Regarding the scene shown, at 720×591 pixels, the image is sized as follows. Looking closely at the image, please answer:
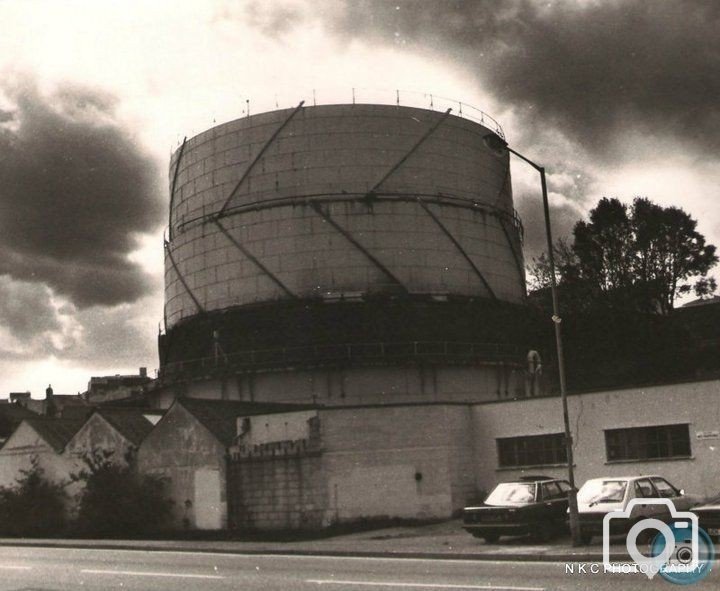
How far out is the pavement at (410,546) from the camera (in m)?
16.0

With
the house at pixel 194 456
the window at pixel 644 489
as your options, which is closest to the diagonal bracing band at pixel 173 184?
the house at pixel 194 456

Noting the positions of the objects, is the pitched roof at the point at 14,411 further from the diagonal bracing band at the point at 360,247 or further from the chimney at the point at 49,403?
the diagonal bracing band at the point at 360,247

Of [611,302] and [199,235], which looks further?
[611,302]

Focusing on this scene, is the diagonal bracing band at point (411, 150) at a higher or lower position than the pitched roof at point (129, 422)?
higher

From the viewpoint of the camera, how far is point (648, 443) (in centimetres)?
2608

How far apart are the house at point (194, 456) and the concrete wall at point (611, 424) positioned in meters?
7.23

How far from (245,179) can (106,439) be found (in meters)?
13.9

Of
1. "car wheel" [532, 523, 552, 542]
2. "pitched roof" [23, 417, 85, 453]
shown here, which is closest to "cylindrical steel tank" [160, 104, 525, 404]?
"pitched roof" [23, 417, 85, 453]

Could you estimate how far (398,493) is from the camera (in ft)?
91.3

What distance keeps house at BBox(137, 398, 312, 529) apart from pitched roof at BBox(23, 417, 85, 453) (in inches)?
215

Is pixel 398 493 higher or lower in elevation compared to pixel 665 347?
lower

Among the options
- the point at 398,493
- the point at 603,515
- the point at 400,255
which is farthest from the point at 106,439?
the point at 603,515

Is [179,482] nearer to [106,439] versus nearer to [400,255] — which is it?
[106,439]

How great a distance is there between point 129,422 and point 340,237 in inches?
467
